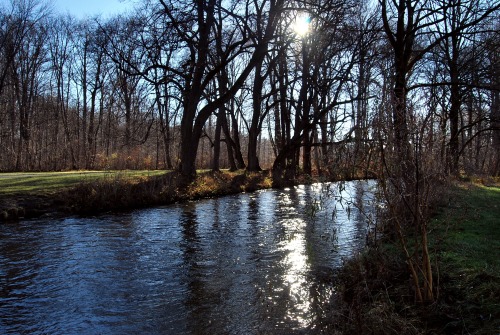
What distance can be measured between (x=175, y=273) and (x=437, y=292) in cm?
435

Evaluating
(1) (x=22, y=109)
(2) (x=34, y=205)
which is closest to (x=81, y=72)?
(1) (x=22, y=109)

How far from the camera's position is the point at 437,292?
4629 millimetres

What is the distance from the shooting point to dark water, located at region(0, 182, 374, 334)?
197 inches

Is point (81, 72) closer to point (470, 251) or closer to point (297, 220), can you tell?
point (297, 220)

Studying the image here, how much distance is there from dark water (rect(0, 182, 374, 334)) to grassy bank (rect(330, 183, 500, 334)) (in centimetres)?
46

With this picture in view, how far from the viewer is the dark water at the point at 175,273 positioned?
501 centimetres

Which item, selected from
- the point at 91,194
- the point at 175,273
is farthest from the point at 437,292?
Answer: the point at 91,194

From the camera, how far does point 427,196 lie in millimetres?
4527

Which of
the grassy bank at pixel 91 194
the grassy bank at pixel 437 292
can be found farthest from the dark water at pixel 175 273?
the grassy bank at pixel 91 194

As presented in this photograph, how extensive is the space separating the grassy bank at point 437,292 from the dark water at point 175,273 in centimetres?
46

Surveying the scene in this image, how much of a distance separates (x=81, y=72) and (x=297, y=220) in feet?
114

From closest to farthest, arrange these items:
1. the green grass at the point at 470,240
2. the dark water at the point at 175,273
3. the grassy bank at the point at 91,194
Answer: the dark water at the point at 175,273, the green grass at the point at 470,240, the grassy bank at the point at 91,194

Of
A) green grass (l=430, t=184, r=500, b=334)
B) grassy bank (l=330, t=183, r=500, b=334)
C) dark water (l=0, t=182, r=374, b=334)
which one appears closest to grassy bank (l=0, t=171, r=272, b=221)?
dark water (l=0, t=182, r=374, b=334)

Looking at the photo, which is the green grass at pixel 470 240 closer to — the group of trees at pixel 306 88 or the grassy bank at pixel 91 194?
the group of trees at pixel 306 88
